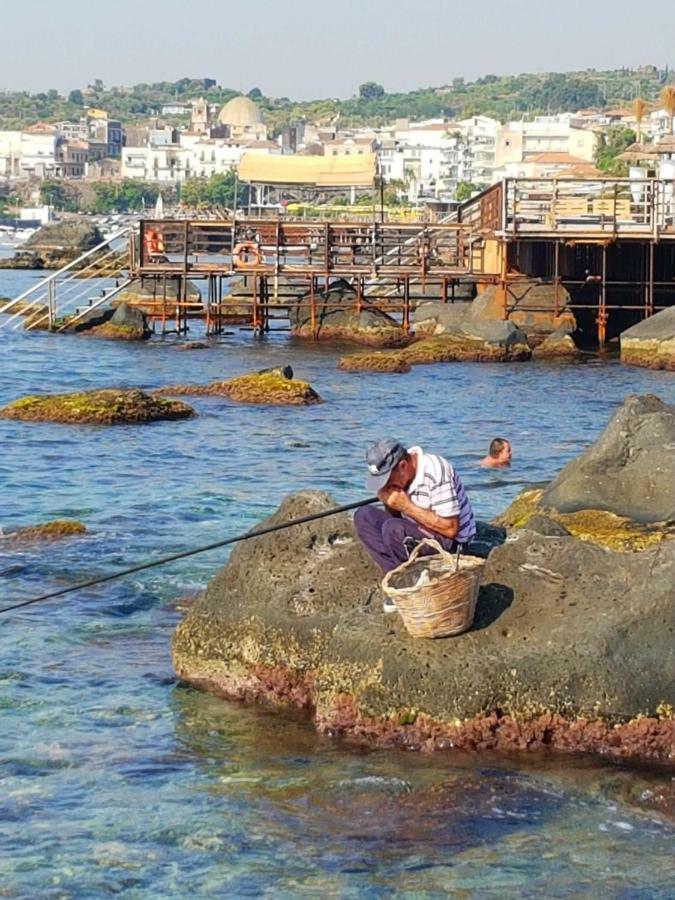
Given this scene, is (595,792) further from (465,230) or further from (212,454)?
(465,230)

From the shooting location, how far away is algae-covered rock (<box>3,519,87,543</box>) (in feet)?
52.6

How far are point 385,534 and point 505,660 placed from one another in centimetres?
124

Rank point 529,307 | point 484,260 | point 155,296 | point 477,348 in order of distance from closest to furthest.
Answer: point 477,348 < point 529,307 < point 484,260 < point 155,296

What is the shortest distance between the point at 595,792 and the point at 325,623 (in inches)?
86.9

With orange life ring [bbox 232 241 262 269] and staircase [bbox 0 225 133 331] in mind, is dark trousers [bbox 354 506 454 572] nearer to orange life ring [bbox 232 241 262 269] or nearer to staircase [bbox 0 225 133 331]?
orange life ring [bbox 232 241 262 269]

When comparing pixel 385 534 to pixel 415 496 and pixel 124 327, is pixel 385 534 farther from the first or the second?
pixel 124 327

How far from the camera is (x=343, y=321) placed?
4031cm

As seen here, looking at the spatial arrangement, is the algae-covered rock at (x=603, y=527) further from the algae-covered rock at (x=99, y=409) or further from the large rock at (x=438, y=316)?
the large rock at (x=438, y=316)

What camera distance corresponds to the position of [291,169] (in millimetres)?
48906

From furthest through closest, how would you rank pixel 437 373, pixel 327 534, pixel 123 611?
1. pixel 437 373
2. pixel 123 611
3. pixel 327 534

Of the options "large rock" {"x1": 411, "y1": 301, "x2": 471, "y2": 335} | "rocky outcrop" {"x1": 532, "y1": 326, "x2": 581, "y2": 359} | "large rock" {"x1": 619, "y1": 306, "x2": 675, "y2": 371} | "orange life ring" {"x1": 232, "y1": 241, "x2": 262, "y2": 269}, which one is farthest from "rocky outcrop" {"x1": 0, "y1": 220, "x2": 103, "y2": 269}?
"large rock" {"x1": 619, "y1": 306, "x2": 675, "y2": 371}

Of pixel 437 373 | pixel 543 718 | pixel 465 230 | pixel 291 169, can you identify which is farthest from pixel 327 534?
pixel 291 169

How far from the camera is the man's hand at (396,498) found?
34.9 ft

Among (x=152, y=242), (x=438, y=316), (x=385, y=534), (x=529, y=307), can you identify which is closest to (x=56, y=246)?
(x=152, y=242)
